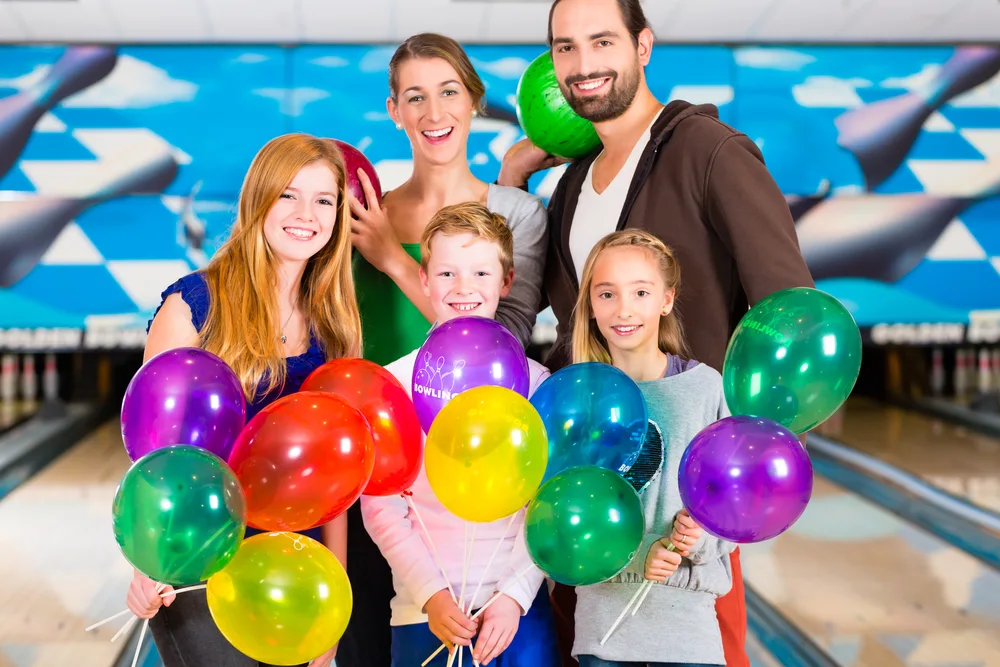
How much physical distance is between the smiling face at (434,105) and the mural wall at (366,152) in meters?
2.88

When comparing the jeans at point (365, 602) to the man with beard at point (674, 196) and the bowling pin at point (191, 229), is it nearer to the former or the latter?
Result: the man with beard at point (674, 196)

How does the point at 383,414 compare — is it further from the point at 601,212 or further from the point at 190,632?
the point at 601,212

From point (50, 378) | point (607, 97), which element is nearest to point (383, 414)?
point (607, 97)

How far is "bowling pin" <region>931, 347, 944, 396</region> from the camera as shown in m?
5.45

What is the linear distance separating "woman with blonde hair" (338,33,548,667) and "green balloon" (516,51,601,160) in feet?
0.42

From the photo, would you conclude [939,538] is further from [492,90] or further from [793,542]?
[492,90]

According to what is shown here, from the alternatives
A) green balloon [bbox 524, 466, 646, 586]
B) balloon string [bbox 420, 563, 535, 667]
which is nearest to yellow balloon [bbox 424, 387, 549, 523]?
green balloon [bbox 524, 466, 646, 586]

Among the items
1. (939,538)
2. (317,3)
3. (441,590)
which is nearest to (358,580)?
(441,590)

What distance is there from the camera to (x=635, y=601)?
1455 millimetres

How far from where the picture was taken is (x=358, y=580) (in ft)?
5.59

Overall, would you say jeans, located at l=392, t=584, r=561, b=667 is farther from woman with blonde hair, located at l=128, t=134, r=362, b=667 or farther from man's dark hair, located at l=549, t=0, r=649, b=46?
man's dark hair, located at l=549, t=0, r=649, b=46

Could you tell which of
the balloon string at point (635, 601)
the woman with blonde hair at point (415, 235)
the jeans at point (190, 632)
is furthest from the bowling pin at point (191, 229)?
the balloon string at point (635, 601)

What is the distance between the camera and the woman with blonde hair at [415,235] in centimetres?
171

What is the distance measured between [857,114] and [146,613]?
4373 millimetres
